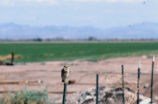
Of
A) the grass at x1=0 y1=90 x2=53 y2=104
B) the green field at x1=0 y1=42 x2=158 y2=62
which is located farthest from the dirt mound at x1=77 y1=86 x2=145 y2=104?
the green field at x1=0 y1=42 x2=158 y2=62

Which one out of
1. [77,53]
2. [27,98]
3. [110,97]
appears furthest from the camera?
[77,53]

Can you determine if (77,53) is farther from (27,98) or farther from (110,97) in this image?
(27,98)

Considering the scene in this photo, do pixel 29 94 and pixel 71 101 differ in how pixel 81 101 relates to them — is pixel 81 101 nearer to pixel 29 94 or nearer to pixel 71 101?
pixel 71 101

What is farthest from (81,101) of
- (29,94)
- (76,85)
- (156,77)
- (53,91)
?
(156,77)

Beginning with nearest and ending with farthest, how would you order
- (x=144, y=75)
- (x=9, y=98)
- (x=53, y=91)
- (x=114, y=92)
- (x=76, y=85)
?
(x=9, y=98) < (x=114, y=92) < (x=53, y=91) < (x=76, y=85) < (x=144, y=75)

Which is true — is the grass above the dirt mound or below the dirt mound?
above

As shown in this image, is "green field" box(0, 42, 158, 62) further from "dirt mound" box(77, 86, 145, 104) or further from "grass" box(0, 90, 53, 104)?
"grass" box(0, 90, 53, 104)

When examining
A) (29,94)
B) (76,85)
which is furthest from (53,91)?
(29,94)

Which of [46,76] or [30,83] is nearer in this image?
[30,83]

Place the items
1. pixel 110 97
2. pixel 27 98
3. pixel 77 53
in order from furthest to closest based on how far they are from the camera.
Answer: pixel 77 53 < pixel 110 97 < pixel 27 98

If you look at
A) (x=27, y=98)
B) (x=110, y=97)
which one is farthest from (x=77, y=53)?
(x=27, y=98)

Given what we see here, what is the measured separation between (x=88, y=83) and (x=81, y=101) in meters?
11.5

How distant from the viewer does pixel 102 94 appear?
16234 millimetres

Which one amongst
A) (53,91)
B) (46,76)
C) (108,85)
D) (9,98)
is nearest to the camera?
(9,98)
